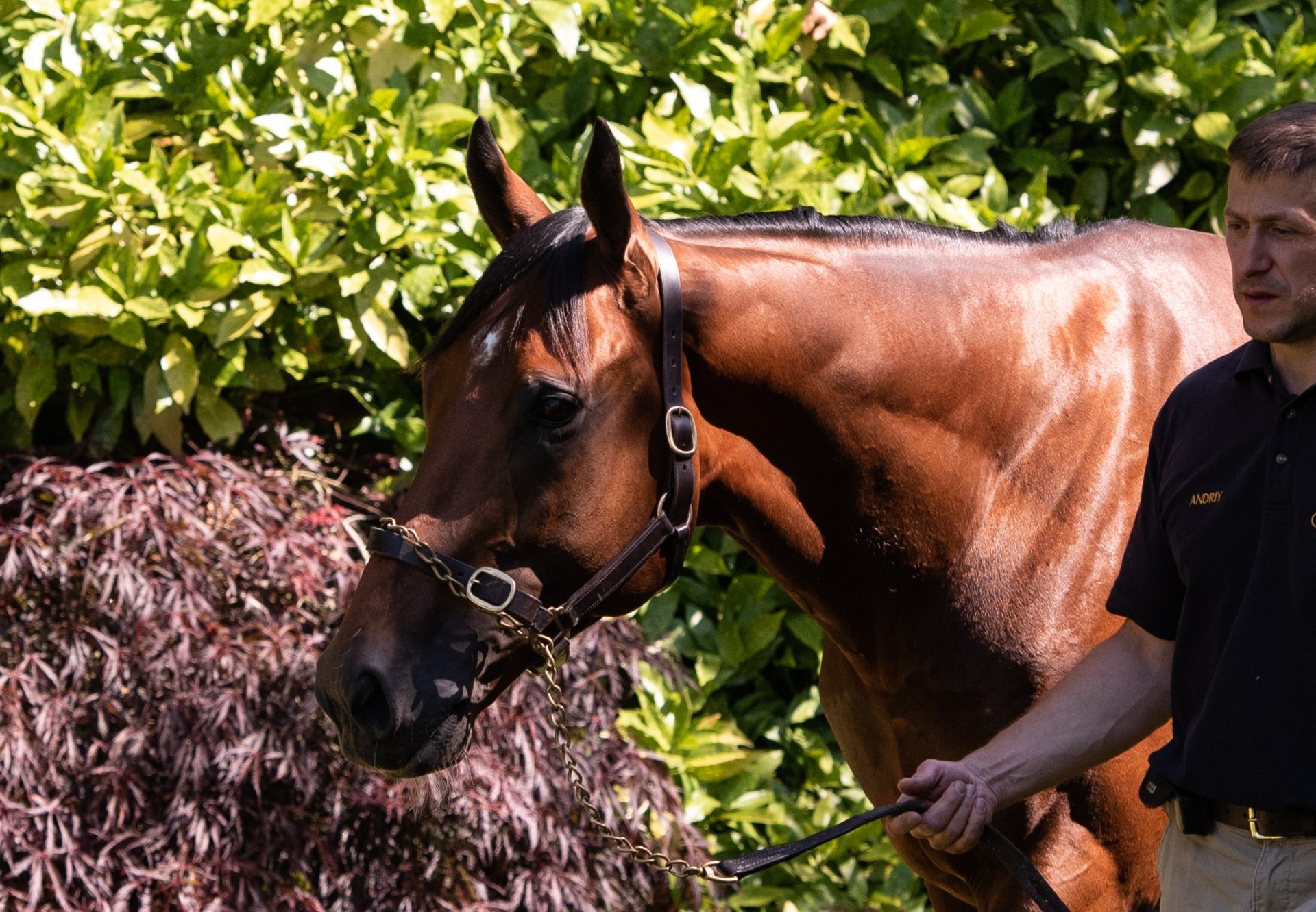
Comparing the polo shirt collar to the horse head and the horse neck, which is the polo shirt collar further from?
the horse head

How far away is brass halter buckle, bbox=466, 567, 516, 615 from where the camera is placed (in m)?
1.94

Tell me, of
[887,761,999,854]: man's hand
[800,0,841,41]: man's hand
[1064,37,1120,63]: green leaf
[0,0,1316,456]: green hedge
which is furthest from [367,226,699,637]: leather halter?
[1064,37,1120,63]: green leaf

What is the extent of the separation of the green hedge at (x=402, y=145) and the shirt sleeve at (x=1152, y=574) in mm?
1755

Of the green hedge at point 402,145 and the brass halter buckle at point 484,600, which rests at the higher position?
the brass halter buckle at point 484,600

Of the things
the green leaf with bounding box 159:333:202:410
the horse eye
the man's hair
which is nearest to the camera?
the man's hair

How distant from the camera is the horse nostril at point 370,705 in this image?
6.26 ft

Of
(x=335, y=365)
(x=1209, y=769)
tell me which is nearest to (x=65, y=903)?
(x=335, y=365)

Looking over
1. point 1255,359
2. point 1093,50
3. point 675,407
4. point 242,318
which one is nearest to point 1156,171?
point 1093,50

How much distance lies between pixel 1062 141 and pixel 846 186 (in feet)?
2.85

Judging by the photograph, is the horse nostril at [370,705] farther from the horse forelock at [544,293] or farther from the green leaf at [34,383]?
the green leaf at [34,383]

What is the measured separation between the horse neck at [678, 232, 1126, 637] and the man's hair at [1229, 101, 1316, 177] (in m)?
0.64

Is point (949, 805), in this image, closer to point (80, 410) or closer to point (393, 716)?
point (393, 716)

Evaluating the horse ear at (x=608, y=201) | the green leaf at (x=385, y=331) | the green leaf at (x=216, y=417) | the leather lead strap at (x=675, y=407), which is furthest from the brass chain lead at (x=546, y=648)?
the green leaf at (x=216, y=417)

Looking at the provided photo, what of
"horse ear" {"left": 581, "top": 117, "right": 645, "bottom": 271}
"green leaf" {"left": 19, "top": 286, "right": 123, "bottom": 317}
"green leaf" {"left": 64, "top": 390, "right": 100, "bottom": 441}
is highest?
"horse ear" {"left": 581, "top": 117, "right": 645, "bottom": 271}
